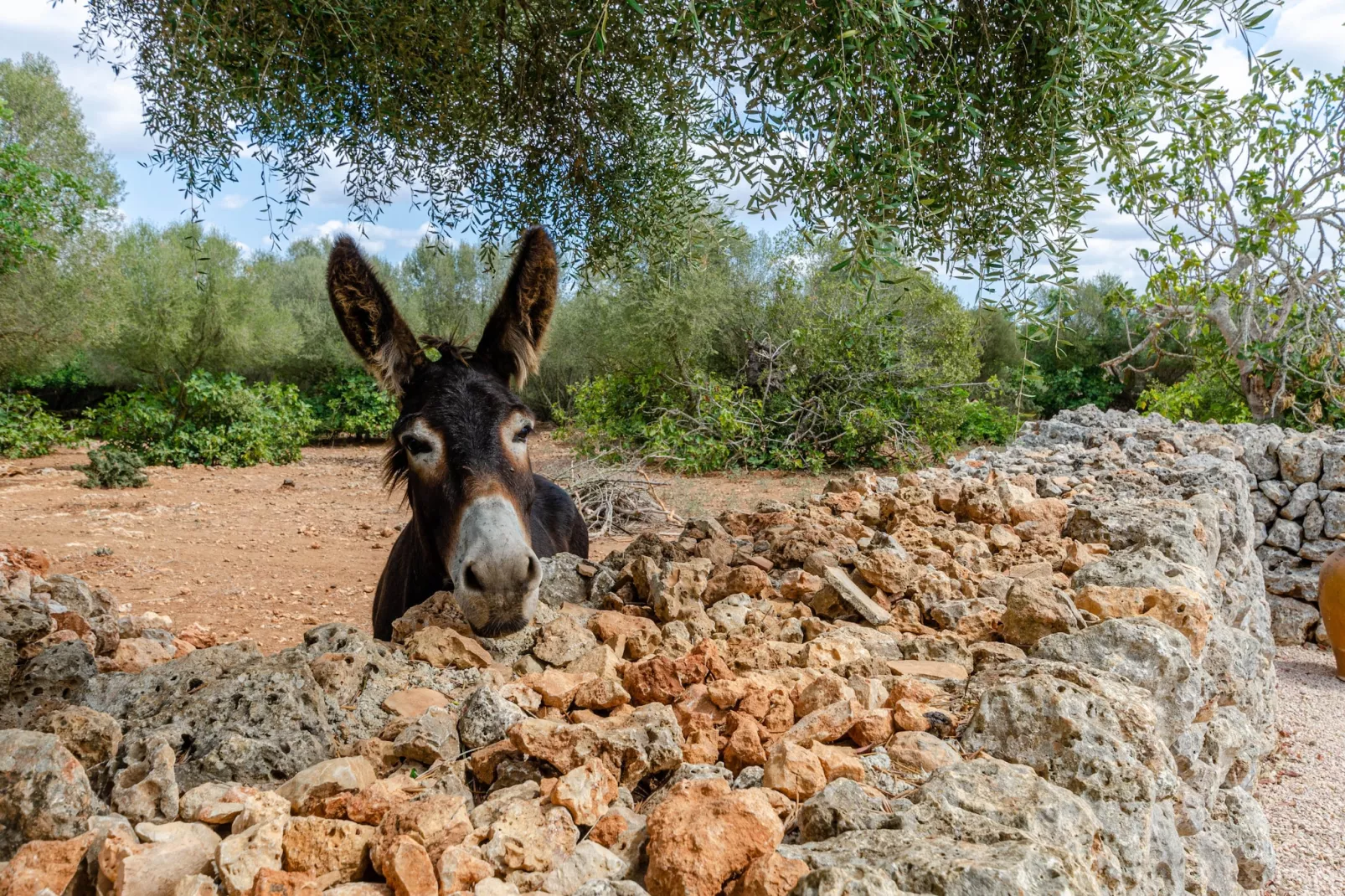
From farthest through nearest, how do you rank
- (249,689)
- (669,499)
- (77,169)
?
1. (77,169)
2. (669,499)
3. (249,689)

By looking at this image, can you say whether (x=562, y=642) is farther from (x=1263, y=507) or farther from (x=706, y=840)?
(x=1263, y=507)

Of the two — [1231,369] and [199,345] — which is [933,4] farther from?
[199,345]

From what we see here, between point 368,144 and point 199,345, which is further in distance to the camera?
point 199,345

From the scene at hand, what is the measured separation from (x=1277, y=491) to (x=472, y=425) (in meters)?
10.2

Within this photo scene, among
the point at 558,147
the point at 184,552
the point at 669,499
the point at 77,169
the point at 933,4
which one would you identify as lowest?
the point at 184,552

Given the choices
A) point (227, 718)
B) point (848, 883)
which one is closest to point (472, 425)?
point (227, 718)

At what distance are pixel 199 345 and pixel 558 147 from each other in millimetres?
20438

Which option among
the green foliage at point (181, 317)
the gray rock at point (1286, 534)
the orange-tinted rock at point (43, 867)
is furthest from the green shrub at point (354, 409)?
the orange-tinted rock at point (43, 867)

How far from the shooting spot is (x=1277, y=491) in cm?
905

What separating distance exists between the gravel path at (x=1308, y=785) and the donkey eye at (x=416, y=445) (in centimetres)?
478

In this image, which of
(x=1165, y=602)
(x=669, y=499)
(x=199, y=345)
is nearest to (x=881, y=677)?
(x=1165, y=602)

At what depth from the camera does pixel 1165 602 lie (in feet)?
7.78

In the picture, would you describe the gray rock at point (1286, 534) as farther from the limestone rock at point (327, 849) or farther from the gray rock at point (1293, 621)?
the limestone rock at point (327, 849)

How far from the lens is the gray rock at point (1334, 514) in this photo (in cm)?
873
